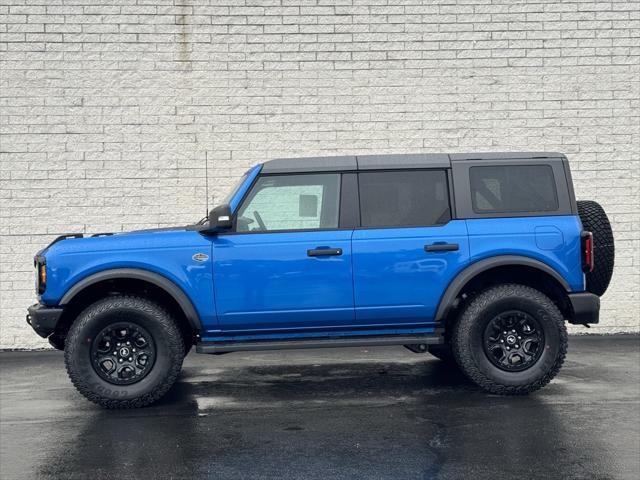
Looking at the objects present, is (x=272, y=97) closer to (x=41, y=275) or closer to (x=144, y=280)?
(x=144, y=280)

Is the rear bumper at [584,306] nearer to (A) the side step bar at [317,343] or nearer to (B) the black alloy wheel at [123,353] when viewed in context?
(A) the side step bar at [317,343]

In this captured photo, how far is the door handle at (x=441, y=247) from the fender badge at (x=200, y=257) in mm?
1840

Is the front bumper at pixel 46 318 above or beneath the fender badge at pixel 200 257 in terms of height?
beneath

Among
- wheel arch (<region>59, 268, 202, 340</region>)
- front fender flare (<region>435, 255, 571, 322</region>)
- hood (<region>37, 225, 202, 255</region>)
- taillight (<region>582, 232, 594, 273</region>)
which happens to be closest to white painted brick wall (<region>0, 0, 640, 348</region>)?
hood (<region>37, 225, 202, 255</region>)

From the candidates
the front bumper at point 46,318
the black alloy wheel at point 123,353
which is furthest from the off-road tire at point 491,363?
the front bumper at point 46,318

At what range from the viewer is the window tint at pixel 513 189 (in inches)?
280

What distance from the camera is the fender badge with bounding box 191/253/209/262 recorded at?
679 cm

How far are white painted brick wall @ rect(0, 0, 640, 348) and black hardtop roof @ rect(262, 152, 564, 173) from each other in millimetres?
3404

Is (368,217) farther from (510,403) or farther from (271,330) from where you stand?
(510,403)

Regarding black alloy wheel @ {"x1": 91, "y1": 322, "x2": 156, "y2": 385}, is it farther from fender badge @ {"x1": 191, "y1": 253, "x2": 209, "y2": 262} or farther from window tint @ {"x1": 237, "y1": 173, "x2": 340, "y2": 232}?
window tint @ {"x1": 237, "y1": 173, "x2": 340, "y2": 232}

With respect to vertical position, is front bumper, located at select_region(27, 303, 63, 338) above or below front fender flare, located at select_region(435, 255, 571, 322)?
below

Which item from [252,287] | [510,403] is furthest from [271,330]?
[510,403]

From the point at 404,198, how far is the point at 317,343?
1459 mm

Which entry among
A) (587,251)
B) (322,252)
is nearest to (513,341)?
(587,251)
